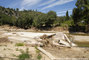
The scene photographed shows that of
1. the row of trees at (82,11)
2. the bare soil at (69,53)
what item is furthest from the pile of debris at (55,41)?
the row of trees at (82,11)

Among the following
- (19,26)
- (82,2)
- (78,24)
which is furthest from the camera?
(19,26)

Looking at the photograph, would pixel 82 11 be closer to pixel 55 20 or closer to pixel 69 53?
pixel 55 20

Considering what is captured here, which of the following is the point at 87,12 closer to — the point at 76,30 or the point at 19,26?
the point at 76,30

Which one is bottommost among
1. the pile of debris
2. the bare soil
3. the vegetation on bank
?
the bare soil

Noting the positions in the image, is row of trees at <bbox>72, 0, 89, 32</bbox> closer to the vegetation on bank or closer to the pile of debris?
the vegetation on bank

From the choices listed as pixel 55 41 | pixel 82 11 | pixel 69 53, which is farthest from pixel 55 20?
pixel 69 53

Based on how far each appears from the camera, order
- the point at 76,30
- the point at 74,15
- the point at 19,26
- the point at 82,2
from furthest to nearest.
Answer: the point at 19,26, the point at 76,30, the point at 74,15, the point at 82,2

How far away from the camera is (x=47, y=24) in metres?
34.1

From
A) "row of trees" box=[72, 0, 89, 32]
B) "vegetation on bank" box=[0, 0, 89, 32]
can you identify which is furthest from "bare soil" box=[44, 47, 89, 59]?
"vegetation on bank" box=[0, 0, 89, 32]

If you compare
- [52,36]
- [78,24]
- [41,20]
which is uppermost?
[41,20]

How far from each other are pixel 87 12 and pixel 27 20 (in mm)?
23063

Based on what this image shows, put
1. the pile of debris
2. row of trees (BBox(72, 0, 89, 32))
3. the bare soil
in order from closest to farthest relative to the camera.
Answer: the bare soil < the pile of debris < row of trees (BBox(72, 0, 89, 32))

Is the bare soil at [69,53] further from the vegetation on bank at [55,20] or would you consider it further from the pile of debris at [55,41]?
the vegetation on bank at [55,20]

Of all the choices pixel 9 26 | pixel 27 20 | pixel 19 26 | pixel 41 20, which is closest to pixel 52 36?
pixel 41 20
